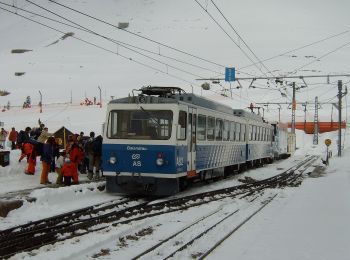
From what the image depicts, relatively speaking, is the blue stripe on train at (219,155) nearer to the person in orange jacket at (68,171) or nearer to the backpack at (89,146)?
the backpack at (89,146)

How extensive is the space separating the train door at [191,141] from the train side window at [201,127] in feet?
1.36

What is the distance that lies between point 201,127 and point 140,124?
2640mm

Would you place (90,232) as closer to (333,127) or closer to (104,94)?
(333,127)

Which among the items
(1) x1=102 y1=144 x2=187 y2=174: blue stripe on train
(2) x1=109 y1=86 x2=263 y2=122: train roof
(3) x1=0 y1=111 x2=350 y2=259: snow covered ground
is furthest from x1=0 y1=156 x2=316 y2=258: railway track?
(2) x1=109 y1=86 x2=263 y2=122: train roof

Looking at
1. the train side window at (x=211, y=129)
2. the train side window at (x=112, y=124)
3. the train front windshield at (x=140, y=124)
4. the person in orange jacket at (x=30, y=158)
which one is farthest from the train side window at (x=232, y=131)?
the person in orange jacket at (x=30, y=158)

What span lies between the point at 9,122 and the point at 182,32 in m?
134

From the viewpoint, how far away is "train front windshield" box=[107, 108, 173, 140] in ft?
51.5

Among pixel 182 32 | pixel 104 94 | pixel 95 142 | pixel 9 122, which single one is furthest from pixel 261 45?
pixel 95 142

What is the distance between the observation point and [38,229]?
10680mm

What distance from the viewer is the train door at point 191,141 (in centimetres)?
1669

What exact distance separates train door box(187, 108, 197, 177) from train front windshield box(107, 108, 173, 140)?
3.44 ft

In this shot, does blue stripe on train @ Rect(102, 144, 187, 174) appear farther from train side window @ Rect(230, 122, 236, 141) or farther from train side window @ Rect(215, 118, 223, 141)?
train side window @ Rect(230, 122, 236, 141)

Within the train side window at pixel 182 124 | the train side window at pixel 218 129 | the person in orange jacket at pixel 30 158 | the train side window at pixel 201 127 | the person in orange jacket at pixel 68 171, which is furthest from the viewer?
the train side window at pixel 218 129

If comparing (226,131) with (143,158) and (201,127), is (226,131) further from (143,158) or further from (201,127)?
(143,158)
